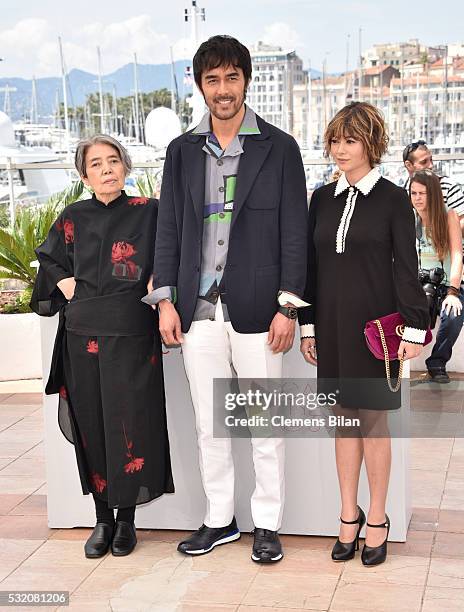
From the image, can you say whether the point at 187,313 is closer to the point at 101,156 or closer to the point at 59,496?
the point at 101,156

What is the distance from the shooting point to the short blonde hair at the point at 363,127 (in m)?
2.82

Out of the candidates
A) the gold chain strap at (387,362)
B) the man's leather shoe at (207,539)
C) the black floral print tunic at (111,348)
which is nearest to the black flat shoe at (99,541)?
the black floral print tunic at (111,348)

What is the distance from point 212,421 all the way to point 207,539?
1.36ft

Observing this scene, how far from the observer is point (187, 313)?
3.01 metres

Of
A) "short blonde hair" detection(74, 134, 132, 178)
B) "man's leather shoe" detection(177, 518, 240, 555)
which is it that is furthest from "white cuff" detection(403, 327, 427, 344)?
"short blonde hair" detection(74, 134, 132, 178)

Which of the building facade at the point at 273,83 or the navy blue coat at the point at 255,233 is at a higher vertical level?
the building facade at the point at 273,83

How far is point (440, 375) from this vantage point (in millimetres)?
5531

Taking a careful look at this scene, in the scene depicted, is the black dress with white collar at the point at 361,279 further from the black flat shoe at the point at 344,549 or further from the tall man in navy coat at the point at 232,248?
the black flat shoe at the point at 344,549

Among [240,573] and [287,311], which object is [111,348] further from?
[240,573]

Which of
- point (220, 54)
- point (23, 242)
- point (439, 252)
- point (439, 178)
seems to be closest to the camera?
point (220, 54)

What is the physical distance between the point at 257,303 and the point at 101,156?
717mm

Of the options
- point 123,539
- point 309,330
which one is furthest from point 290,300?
point 123,539

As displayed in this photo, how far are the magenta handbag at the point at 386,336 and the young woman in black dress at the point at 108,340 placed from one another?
0.76 metres

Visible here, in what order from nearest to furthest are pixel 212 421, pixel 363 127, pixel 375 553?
pixel 363 127, pixel 375 553, pixel 212 421
